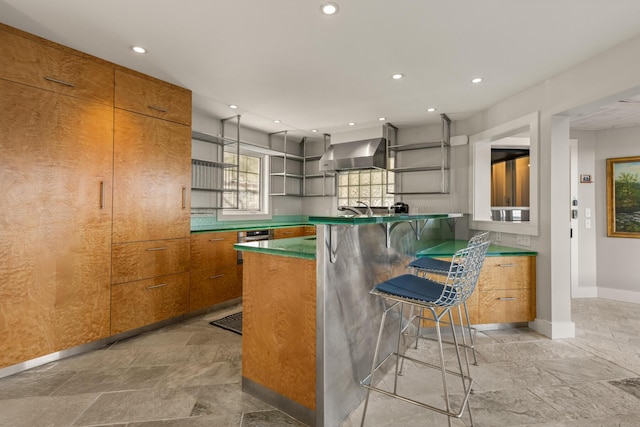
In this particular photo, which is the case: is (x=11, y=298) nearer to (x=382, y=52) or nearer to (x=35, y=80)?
(x=35, y=80)

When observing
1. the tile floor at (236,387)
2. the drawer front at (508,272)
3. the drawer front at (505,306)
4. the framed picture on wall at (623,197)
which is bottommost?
the tile floor at (236,387)

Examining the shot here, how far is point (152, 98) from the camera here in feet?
9.89

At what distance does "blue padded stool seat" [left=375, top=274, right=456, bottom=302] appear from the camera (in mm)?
1546

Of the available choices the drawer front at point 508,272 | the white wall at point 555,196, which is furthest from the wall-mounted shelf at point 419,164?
the drawer front at point 508,272

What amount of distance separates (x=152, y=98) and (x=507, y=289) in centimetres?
398

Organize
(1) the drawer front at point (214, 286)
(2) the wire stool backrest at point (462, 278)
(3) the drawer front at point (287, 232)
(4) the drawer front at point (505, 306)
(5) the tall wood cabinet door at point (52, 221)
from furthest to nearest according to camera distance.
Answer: (3) the drawer front at point (287, 232), (1) the drawer front at point (214, 286), (4) the drawer front at point (505, 306), (5) the tall wood cabinet door at point (52, 221), (2) the wire stool backrest at point (462, 278)

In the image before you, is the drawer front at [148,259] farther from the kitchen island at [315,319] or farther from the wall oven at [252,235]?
the kitchen island at [315,319]

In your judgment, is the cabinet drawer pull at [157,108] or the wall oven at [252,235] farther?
the wall oven at [252,235]

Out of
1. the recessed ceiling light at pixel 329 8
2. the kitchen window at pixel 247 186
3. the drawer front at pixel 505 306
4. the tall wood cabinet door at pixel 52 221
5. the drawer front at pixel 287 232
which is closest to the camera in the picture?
the recessed ceiling light at pixel 329 8

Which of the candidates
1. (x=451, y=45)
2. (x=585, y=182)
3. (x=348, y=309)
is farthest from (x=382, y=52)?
(x=585, y=182)

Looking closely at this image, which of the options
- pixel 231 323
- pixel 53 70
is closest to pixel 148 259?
pixel 231 323

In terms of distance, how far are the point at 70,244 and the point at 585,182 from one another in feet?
19.8

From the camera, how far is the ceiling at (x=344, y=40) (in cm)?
198

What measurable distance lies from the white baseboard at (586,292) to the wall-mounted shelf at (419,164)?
88.9 inches
